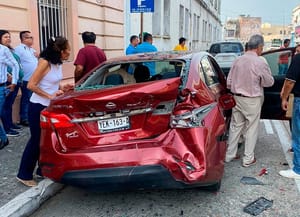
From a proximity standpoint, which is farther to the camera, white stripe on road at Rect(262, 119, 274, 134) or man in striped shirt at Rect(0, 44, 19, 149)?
white stripe on road at Rect(262, 119, 274, 134)

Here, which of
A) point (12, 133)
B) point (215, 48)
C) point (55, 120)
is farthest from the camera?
point (215, 48)

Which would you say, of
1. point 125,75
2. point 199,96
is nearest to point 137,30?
point 125,75

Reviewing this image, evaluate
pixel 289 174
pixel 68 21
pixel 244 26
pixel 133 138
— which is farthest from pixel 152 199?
pixel 244 26

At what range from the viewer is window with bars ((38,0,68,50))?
7.15 meters

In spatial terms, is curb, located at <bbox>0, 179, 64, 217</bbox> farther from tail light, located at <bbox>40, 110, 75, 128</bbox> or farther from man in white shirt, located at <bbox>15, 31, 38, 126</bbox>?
man in white shirt, located at <bbox>15, 31, 38, 126</bbox>

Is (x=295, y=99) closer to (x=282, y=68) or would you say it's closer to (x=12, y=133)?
(x=282, y=68)

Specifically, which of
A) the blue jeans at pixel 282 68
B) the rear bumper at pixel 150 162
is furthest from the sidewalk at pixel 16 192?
the blue jeans at pixel 282 68

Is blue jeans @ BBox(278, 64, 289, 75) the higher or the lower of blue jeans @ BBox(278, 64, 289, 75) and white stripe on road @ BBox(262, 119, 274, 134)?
the higher

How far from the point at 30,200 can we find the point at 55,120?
93cm

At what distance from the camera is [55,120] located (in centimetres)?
310

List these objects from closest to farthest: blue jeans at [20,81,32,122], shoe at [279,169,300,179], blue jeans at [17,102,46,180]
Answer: blue jeans at [17,102,46,180] → shoe at [279,169,300,179] → blue jeans at [20,81,32,122]

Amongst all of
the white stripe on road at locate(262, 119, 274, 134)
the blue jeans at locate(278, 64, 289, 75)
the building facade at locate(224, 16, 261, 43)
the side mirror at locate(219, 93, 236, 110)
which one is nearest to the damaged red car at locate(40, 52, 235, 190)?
the side mirror at locate(219, 93, 236, 110)

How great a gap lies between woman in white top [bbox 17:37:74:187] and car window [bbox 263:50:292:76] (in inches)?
138

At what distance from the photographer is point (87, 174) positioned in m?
2.96
